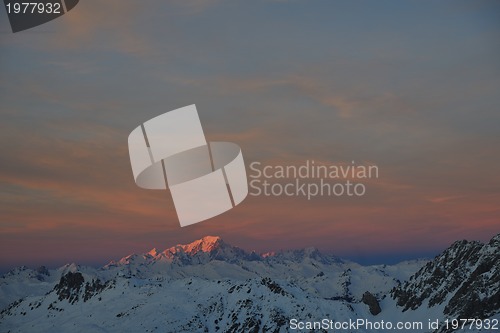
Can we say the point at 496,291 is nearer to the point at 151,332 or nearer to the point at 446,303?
the point at 446,303

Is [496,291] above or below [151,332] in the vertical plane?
above

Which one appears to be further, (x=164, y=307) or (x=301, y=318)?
(x=164, y=307)

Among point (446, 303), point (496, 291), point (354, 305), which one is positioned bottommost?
point (354, 305)

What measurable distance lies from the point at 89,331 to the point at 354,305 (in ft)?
297

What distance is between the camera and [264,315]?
162 metres

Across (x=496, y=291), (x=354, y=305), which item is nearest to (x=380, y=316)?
(x=354, y=305)

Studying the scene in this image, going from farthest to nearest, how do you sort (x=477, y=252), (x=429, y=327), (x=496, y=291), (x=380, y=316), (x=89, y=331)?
(x=89, y=331) < (x=380, y=316) < (x=477, y=252) < (x=429, y=327) < (x=496, y=291)

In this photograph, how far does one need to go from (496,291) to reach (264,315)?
6574 cm

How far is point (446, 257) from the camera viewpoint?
543 feet

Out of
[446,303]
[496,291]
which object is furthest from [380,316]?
[496,291]

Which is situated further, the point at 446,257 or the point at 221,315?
the point at 221,315

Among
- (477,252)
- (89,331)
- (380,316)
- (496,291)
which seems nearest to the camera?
(496,291)

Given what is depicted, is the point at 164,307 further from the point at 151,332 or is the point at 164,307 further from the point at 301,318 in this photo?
the point at 301,318

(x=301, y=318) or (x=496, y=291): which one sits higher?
(x=496, y=291)
